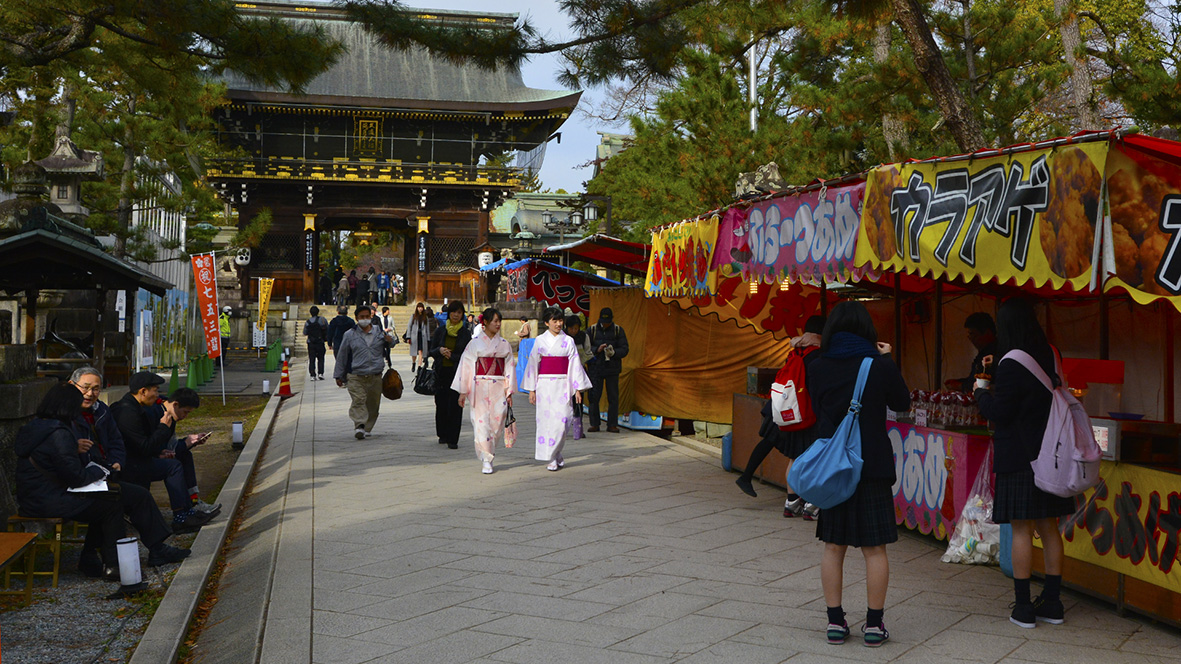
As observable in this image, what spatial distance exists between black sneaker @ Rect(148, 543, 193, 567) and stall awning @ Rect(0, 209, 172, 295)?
3941 millimetres

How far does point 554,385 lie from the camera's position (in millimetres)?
9352

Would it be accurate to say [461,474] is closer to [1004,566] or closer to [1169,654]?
[1004,566]

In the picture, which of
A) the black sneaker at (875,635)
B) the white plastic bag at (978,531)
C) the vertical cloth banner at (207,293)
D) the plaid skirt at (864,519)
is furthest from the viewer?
the vertical cloth banner at (207,293)

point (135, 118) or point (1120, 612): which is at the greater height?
point (135, 118)

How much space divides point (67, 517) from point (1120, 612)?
5730 mm

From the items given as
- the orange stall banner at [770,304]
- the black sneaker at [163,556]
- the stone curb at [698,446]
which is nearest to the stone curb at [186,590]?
the black sneaker at [163,556]

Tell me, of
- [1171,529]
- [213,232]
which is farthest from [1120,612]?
[213,232]

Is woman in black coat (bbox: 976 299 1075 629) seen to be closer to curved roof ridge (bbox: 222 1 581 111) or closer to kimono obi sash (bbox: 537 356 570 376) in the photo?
kimono obi sash (bbox: 537 356 570 376)

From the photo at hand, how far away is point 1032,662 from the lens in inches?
159

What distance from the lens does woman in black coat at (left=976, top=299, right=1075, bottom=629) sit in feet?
14.5

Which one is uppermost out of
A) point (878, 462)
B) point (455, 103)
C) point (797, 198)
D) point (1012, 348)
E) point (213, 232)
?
point (455, 103)

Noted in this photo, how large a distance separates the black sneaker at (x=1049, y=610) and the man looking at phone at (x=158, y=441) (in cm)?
539

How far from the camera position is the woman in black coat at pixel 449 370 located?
10.8 meters

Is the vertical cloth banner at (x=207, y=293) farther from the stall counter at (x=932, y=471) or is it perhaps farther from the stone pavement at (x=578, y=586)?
the stall counter at (x=932, y=471)
